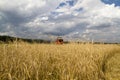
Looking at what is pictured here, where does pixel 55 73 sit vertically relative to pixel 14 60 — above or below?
below

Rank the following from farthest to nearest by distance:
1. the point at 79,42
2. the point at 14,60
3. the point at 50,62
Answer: the point at 79,42, the point at 50,62, the point at 14,60

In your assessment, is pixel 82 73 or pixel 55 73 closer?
pixel 55 73

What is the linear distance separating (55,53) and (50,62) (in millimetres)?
1201

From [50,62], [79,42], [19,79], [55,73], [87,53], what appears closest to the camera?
[19,79]

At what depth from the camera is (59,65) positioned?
711 centimetres

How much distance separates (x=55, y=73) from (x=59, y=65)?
406mm

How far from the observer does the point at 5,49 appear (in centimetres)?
630

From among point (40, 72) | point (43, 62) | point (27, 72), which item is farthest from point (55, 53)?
point (27, 72)

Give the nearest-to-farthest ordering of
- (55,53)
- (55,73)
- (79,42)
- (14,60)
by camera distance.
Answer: (14,60)
(55,73)
(55,53)
(79,42)

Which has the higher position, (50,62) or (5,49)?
(5,49)

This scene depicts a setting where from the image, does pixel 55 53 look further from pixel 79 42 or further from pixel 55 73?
pixel 79 42

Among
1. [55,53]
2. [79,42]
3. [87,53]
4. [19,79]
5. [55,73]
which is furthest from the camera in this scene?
[79,42]

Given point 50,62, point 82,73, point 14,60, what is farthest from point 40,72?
point 82,73

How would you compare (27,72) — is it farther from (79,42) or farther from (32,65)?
(79,42)
